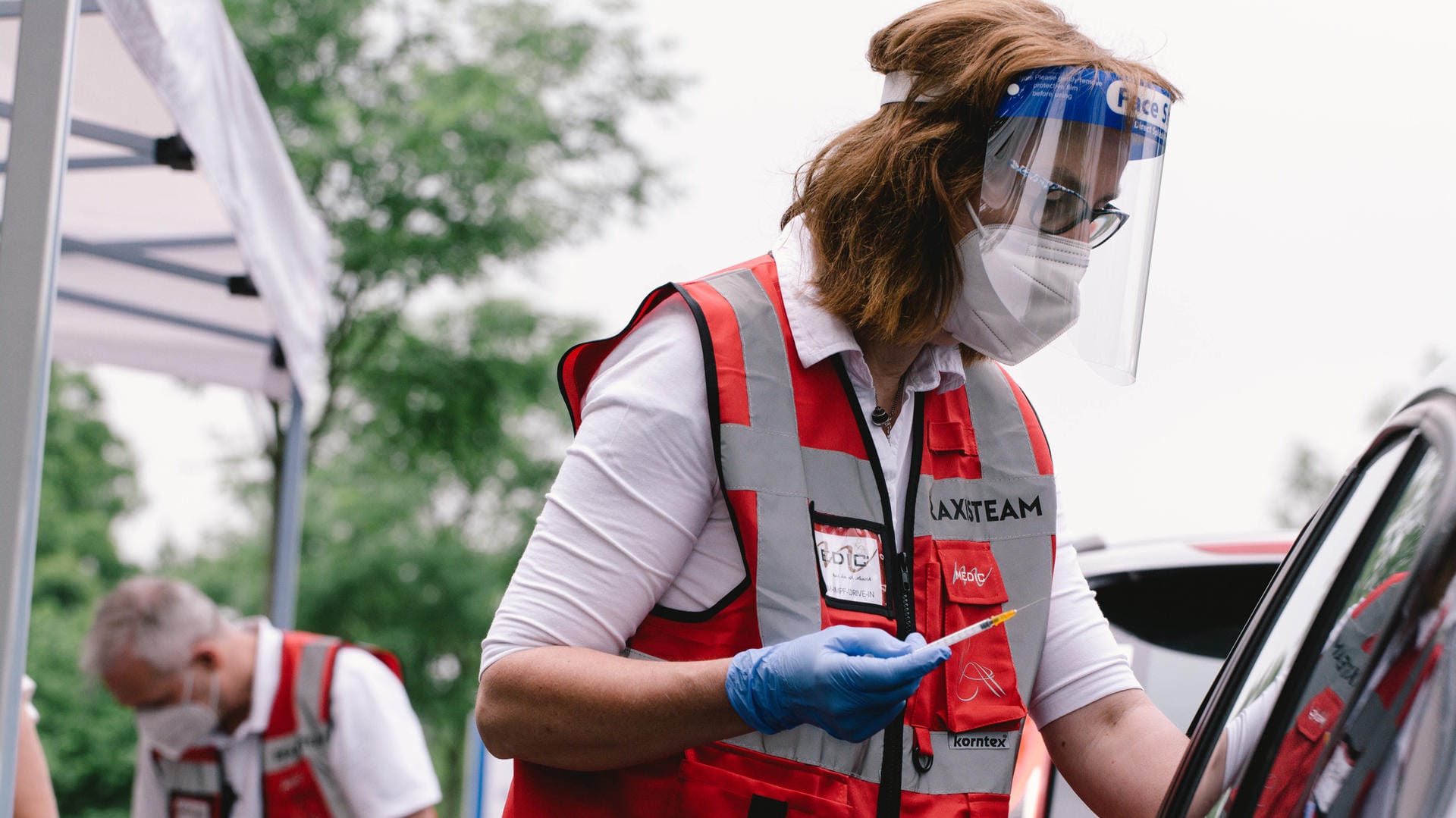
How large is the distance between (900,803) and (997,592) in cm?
28

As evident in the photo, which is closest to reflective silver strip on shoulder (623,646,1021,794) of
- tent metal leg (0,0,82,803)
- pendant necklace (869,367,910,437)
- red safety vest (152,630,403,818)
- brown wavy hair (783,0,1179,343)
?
pendant necklace (869,367,910,437)

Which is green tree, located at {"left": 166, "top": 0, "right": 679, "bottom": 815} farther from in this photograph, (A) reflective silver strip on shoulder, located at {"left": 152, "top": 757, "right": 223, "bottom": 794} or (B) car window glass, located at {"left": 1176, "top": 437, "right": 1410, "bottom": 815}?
(B) car window glass, located at {"left": 1176, "top": 437, "right": 1410, "bottom": 815}

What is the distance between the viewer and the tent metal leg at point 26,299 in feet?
5.43

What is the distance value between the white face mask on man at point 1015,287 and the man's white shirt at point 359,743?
2.14 meters

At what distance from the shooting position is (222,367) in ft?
14.5

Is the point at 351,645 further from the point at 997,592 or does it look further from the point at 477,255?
the point at 477,255

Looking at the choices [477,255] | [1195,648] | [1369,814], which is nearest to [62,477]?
[477,255]

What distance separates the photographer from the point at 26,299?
1.68 m

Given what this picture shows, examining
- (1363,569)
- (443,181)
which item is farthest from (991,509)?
(443,181)

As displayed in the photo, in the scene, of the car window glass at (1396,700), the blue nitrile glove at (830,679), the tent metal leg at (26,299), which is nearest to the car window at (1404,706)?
the car window glass at (1396,700)

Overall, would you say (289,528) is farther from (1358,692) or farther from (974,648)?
(1358,692)

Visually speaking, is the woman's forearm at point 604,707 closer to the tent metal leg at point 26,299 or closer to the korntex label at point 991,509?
the korntex label at point 991,509

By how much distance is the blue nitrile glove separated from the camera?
131 cm

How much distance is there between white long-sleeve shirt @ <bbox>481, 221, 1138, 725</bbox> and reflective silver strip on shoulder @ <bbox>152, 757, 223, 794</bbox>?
231 cm
